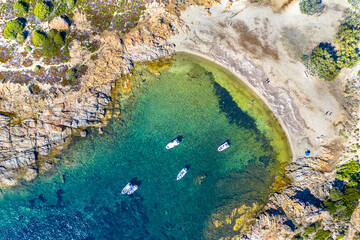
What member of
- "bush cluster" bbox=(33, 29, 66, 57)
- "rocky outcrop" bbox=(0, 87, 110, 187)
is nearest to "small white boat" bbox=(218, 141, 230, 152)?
"rocky outcrop" bbox=(0, 87, 110, 187)

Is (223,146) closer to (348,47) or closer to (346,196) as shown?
(346,196)

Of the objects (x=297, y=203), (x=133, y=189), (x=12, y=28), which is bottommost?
(x=297, y=203)

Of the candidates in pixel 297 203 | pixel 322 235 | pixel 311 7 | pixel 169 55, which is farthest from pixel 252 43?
pixel 322 235

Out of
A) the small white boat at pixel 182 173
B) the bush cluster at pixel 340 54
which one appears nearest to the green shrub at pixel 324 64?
the bush cluster at pixel 340 54

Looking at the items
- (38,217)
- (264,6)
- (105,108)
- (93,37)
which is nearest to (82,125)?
(105,108)

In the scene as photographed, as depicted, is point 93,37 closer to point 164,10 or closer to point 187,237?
point 164,10
